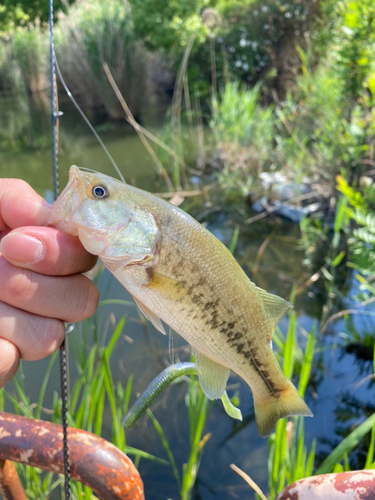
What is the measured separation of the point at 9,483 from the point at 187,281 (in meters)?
0.74

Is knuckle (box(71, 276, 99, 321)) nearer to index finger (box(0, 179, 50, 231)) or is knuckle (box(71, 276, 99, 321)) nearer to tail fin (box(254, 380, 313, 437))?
index finger (box(0, 179, 50, 231))

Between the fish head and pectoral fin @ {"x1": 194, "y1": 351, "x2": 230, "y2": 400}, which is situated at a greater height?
the fish head

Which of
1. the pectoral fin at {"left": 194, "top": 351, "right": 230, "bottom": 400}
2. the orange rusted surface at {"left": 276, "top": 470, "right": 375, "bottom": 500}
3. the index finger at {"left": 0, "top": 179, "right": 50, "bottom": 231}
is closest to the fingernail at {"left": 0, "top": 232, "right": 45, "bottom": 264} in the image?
the index finger at {"left": 0, "top": 179, "right": 50, "bottom": 231}

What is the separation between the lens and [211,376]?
2.11 feet

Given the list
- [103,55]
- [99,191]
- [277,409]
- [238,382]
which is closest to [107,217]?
[99,191]

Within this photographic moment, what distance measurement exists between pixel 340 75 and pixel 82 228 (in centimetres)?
479

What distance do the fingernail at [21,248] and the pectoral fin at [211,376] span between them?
37 centimetres

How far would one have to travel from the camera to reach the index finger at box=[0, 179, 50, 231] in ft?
2.70

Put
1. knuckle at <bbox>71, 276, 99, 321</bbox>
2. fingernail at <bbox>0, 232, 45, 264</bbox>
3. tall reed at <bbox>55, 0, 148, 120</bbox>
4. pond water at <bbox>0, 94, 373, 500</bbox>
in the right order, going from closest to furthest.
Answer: fingernail at <bbox>0, 232, 45, 264</bbox>
knuckle at <bbox>71, 276, 99, 321</bbox>
pond water at <bbox>0, 94, 373, 500</bbox>
tall reed at <bbox>55, 0, 148, 120</bbox>

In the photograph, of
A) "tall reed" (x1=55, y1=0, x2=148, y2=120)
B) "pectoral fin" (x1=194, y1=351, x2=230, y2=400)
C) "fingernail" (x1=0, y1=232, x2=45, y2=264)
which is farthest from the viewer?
"tall reed" (x1=55, y1=0, x2=148, y2=120)

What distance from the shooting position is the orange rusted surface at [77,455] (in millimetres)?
805

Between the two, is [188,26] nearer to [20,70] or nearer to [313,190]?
[20,70]

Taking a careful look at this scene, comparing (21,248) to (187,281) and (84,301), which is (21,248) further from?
(187,281)

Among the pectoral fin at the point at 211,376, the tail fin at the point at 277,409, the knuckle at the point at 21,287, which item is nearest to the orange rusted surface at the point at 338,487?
the tail fin at the point at 277,409
